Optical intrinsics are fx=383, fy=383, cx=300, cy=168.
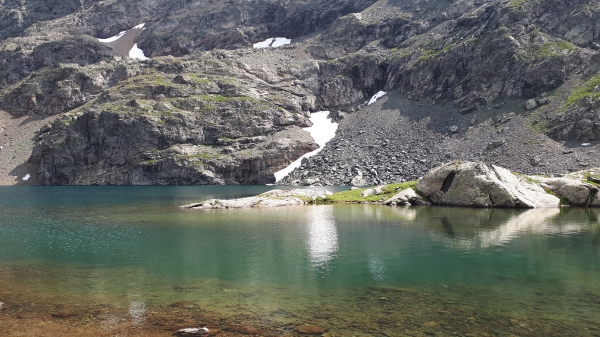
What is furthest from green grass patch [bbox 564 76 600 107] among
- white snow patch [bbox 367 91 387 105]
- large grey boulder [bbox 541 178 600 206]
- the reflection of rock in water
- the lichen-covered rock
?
the reflection of rock in water

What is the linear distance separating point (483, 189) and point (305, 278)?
48828 mm

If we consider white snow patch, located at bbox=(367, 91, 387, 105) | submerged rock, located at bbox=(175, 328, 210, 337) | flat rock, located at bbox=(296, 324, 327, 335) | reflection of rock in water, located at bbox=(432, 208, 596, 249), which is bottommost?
reflection of rock in water, located at bbox=(432, 208, 596, 249)

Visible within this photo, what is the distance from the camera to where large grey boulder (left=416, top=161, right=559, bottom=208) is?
60.8m

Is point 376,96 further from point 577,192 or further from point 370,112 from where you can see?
point 577,192

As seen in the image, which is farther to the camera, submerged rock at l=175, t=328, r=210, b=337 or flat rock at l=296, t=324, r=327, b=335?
flat rock at l=296, t=324, r=327, b=335

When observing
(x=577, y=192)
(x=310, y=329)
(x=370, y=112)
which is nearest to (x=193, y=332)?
(x=310, y=329)

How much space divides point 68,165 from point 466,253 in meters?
172

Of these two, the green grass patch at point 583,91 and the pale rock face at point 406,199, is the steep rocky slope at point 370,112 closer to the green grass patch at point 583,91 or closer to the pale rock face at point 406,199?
the green grass patch at point 583,91

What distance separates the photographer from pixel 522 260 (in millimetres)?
26656

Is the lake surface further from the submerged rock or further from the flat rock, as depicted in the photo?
the submerged rock

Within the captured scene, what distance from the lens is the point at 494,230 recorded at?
130 ft

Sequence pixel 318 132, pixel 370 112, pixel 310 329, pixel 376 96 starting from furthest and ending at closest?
pixel 376 96 < pixel 318 132 < pixel 370 112 < pixel 310 329

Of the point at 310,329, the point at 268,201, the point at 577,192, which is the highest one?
the point at 268,201

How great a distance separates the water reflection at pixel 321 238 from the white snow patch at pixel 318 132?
92408 mm
